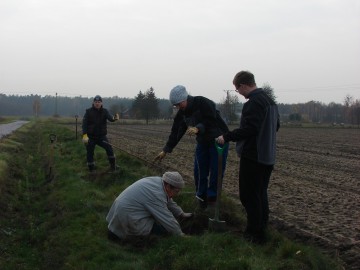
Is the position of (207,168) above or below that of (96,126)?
below

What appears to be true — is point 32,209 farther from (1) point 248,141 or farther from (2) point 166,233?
(1) point 248,141

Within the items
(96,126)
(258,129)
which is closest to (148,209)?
(258,129)

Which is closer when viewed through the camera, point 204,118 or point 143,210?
point 143,210

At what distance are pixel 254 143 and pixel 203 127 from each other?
1417 millimetres

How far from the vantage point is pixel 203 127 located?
6523mm

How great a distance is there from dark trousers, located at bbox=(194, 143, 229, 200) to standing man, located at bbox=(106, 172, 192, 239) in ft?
3.09

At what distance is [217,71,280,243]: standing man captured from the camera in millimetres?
5133

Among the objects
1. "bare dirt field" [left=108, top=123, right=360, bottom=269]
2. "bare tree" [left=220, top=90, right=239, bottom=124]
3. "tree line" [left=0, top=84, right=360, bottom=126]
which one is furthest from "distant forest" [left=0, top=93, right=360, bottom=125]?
"bare dirt field" [left=108, top=123, right=360, bottom=269]

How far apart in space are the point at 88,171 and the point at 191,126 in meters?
5.72

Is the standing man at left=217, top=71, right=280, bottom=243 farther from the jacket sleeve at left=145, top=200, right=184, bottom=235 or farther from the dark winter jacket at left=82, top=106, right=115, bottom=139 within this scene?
the dark winter jacket at left=82, top=106, right=115, bottom=139

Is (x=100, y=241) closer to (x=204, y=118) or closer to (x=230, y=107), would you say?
(x=204, y=118)

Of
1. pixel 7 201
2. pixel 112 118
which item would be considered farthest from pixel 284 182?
pixel 7 201

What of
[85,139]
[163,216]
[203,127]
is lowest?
[163,216]

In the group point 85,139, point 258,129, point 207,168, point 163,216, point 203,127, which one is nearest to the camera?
point 258,129
